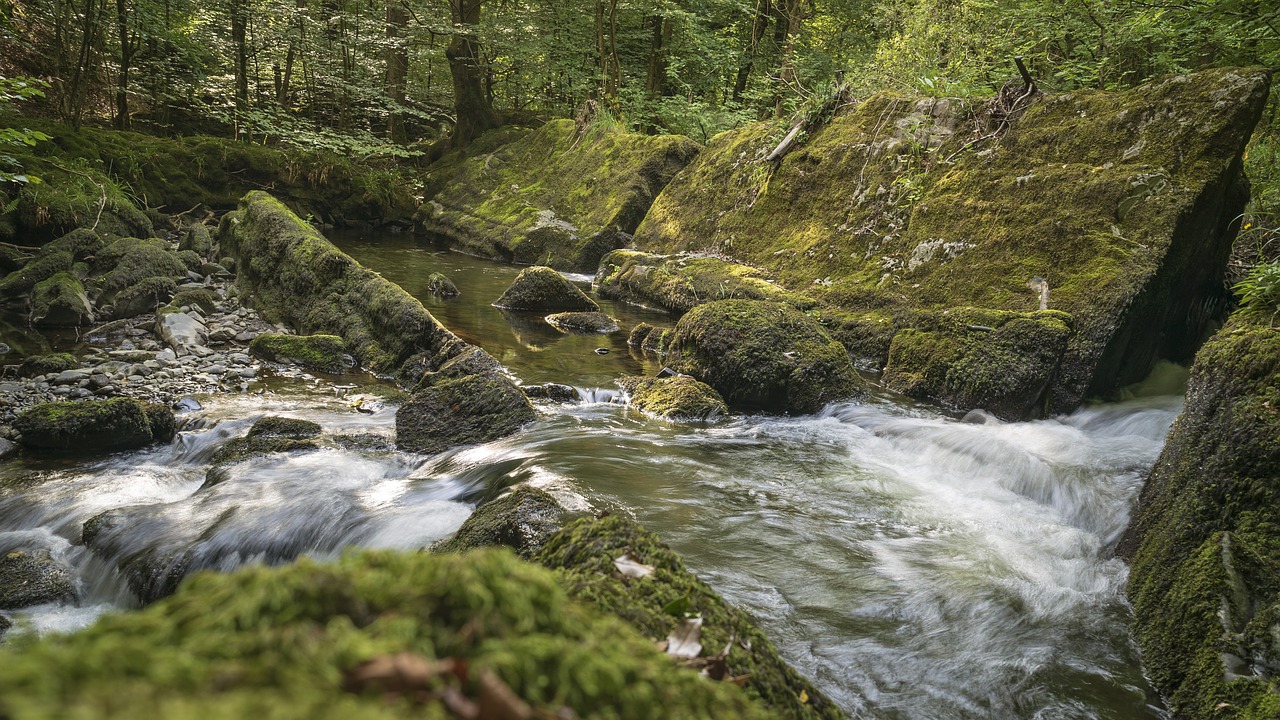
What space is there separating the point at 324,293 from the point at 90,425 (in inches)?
158

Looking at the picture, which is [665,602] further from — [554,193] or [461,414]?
[554,193]

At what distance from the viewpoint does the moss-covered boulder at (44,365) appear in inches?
278

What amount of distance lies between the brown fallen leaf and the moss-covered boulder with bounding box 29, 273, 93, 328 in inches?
397

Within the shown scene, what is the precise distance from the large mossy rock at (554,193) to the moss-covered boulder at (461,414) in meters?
8.95

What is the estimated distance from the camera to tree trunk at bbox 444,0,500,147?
20.4 metres

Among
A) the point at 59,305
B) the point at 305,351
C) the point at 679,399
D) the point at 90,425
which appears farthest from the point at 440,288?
the point at 90,425

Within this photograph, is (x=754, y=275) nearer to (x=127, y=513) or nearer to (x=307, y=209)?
(x=127, y=513)

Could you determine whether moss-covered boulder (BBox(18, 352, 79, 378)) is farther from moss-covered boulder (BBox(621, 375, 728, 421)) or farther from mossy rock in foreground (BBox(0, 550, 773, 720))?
mossy rock in foreground (BBox(0, 550, 773, 720))

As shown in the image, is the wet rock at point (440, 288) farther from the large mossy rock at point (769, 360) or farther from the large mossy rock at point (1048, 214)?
the large mossy rock at point (769, 360)

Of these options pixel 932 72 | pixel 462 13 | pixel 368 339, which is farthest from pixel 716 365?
pixel 462 13

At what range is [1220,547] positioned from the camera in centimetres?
329

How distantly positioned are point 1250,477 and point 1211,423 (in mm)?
464

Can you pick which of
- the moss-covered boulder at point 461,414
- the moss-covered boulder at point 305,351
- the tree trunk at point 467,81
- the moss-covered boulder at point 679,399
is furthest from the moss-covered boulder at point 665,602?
the tree trunk at point 467,81

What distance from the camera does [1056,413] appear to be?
716 centimetres
